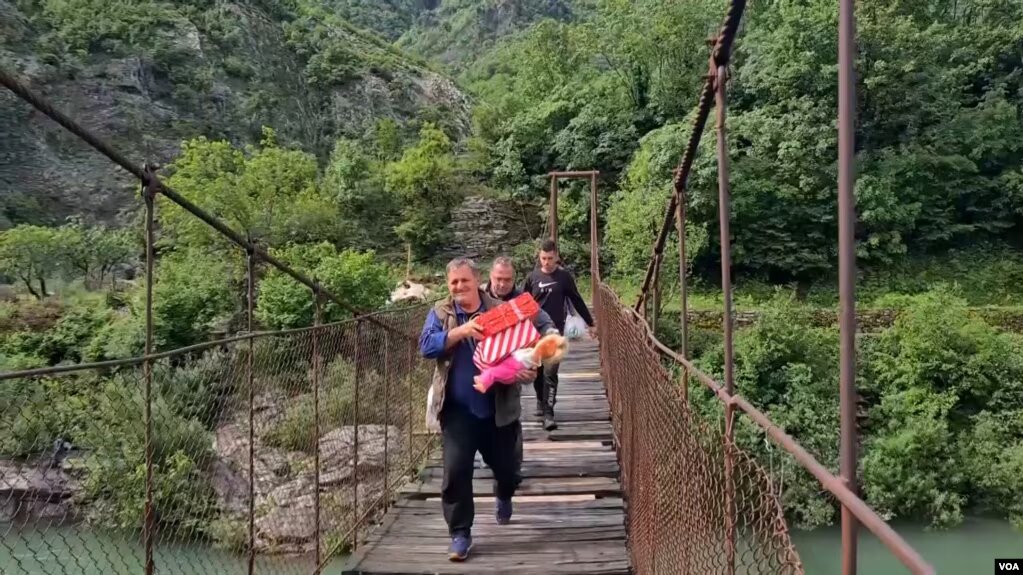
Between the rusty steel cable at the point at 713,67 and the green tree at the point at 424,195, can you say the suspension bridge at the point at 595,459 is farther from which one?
the green tree at the point at 424,195

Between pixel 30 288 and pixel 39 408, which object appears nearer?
pixel 39 408

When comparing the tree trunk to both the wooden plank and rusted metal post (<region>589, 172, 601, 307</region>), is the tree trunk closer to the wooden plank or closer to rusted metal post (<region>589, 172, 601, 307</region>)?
rusted metal post (<region>589, 172, 601, 307</region>)

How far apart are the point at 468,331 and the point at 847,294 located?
1478mm

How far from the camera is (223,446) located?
9133mm

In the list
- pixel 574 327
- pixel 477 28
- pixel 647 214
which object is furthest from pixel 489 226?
pixel 477 28

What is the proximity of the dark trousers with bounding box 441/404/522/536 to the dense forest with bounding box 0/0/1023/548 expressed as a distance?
5307 mm

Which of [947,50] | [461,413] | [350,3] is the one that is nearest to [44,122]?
[461,413]

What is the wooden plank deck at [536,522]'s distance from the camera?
2436 mm

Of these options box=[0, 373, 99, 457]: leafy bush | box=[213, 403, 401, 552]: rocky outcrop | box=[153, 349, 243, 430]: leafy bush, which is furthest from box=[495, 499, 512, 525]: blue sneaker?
box=[213, 403, 401, 552]: rocky outcrop

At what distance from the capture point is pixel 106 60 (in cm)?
2245

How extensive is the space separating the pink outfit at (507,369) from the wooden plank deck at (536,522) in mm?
735

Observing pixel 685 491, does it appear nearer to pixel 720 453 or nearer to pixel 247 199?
pixel 720 453

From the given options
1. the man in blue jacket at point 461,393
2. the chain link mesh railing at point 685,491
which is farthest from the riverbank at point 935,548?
the man in blue jacket at point 461,393

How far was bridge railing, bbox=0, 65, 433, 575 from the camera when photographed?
6.82 ft
